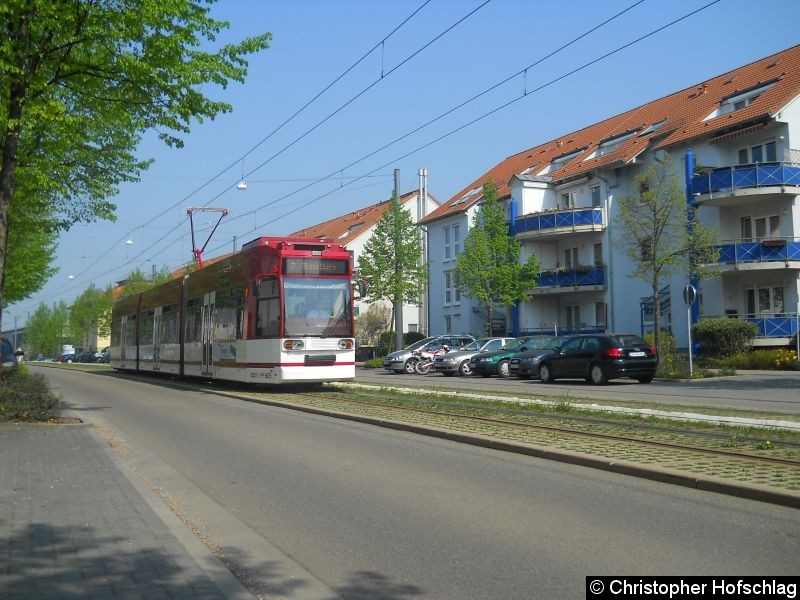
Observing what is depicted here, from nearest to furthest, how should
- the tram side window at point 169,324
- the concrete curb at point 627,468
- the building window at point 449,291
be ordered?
the concrete curb at point 627,468 < the tram side window at point 169,324 < the building window at point 449,291

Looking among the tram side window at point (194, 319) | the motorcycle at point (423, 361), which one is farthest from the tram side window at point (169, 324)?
the motorcycle at point (423, 361)

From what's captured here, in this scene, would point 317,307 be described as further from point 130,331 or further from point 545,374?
point 130,331

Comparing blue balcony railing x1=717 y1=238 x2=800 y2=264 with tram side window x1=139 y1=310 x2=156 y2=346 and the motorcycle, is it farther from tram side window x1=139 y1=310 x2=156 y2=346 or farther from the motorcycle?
tram side window x1=139 y1=310 x2=156 y2=346

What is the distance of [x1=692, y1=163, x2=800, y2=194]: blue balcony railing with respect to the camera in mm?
30703

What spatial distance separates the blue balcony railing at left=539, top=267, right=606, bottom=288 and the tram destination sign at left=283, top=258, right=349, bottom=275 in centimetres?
2302

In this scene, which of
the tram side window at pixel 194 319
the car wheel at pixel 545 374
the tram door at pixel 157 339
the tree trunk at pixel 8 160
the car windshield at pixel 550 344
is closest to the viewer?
the tree trunk at pixel 8 160

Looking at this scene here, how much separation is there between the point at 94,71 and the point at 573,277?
102 ft

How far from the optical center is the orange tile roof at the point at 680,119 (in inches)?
1278

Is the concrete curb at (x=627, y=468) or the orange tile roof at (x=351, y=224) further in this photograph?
the orange tile roof at (x=351, y=224)

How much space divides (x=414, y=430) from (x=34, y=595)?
27.0ft

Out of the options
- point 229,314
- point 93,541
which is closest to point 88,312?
point 229,314

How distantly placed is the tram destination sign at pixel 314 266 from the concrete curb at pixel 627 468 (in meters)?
7.00

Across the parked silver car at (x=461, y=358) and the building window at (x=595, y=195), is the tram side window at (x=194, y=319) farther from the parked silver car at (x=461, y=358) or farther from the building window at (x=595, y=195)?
the building window at (x=595, y=195)

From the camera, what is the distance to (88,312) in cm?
10950
